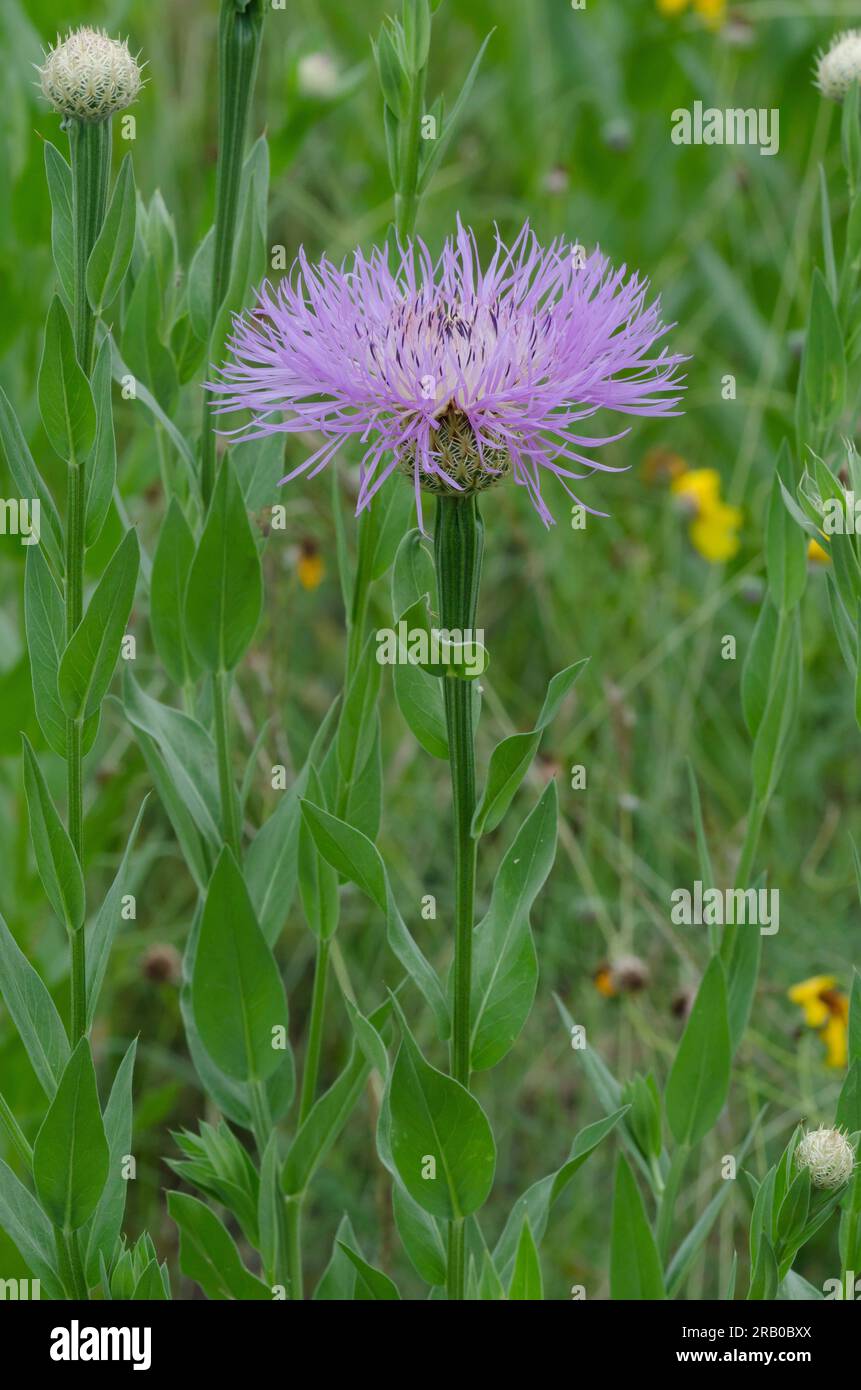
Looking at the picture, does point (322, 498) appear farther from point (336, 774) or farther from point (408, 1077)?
point (408, 1077)

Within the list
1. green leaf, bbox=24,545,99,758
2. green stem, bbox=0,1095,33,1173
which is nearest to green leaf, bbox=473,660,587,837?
green leaf, bbox=24,545,99,758

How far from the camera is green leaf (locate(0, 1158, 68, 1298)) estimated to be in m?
1.54

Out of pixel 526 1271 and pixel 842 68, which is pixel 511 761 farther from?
pixel 842 68

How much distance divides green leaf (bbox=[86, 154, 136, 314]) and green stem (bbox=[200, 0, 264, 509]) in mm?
151

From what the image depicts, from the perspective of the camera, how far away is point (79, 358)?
1.49 metres

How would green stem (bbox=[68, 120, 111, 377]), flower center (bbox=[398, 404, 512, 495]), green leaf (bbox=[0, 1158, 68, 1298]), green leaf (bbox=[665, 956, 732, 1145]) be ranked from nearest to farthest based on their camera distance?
flower center (bbox=[398, 404, 512, 495]) → green stem (bbox=[68, 120, 111, 377]) → green leaf (bbox=[0, 1158, 68, 1298]) → green leaf (bbox=[665, 956, 732, 1145])

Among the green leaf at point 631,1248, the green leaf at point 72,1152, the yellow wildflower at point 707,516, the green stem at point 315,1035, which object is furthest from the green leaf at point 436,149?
the yellow wildflower at point 707,516

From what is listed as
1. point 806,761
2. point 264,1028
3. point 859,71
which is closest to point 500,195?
point 806,761

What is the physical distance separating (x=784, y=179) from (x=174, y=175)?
1439mm

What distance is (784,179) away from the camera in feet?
12.7

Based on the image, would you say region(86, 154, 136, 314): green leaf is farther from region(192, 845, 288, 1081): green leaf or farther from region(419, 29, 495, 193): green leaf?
region(192, 845, 288, 1081): green leaf

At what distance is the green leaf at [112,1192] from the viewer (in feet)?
5.15

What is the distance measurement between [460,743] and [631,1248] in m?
0.59

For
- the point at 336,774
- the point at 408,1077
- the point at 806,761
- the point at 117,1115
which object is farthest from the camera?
the point at 806,761
